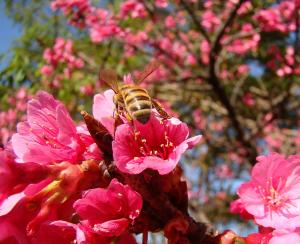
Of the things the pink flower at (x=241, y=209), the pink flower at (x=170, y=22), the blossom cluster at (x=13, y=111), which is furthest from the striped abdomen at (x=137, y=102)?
the pink flower at (x=170, y=22)

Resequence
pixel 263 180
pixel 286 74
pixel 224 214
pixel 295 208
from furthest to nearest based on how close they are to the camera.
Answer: pixel 224 214 < pixel 286 74 < pixel 263 180 < pixel 295 208

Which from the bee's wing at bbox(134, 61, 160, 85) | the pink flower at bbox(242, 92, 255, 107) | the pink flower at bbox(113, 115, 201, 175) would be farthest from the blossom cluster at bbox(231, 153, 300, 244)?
the pink flower at bbox(242, 92, 255, 107)

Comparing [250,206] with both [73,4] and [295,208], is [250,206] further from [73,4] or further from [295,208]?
[73,4]

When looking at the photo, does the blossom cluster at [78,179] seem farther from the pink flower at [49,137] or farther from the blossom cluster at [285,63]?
the blossom cluster at [285,63]

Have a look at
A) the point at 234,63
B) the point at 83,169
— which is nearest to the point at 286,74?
the point at 234,63

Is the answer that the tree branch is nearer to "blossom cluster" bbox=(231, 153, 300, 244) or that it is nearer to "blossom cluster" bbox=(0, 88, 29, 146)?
"blossom cluster" bbox=(0, 88, 29, 146)

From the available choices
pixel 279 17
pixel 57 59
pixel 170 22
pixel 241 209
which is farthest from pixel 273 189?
pixel 170 22

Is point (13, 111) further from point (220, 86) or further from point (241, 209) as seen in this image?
point (241, 209)
